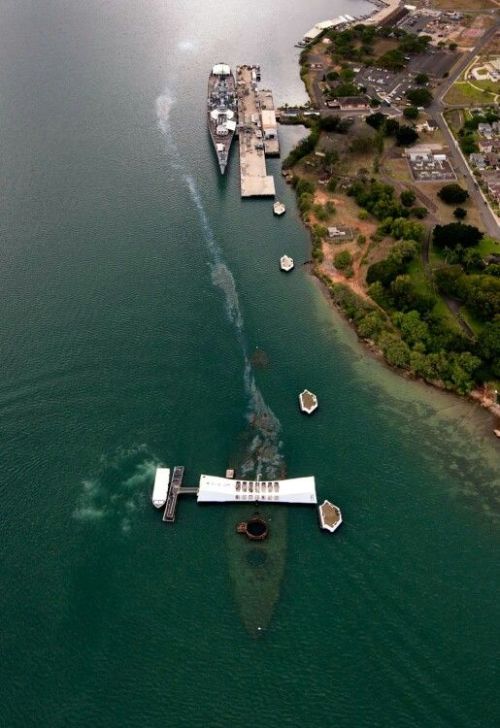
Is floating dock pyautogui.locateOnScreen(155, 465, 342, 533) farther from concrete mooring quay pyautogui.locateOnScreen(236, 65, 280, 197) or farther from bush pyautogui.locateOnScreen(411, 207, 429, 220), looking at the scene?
concrete mooring quay pyautogui.locateOnScreen(236, 65, 280, 197)

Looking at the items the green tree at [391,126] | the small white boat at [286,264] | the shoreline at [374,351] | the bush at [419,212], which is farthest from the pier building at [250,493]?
the green tree at [391,126]

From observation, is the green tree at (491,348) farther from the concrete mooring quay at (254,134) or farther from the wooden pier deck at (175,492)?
the concrete mooring quay at (254,134)

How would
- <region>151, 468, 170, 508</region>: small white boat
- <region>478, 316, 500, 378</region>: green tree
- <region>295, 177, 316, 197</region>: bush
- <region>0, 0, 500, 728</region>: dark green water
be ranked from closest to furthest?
<region>0, 0, 500, 728</region>: dark green water → <region>151, 468, 170, 508</region>: small white boat → <region>478, 316, 500, 378</region>: green tree → <region>295, 177, 316, 197</region>: bush

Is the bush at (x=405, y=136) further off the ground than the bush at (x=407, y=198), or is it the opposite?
the bush at (x=405, y=136)

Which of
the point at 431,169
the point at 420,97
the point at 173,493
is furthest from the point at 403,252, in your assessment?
the point at 420,97

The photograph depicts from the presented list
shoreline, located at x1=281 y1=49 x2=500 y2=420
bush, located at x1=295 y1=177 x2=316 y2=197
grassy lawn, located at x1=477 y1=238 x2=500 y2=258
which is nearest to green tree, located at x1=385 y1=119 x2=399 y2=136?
bush, located at x1=295 y1=177 x2=316 y2=197

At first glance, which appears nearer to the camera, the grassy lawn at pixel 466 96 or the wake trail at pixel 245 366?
the wake trail at pixel 245 366
